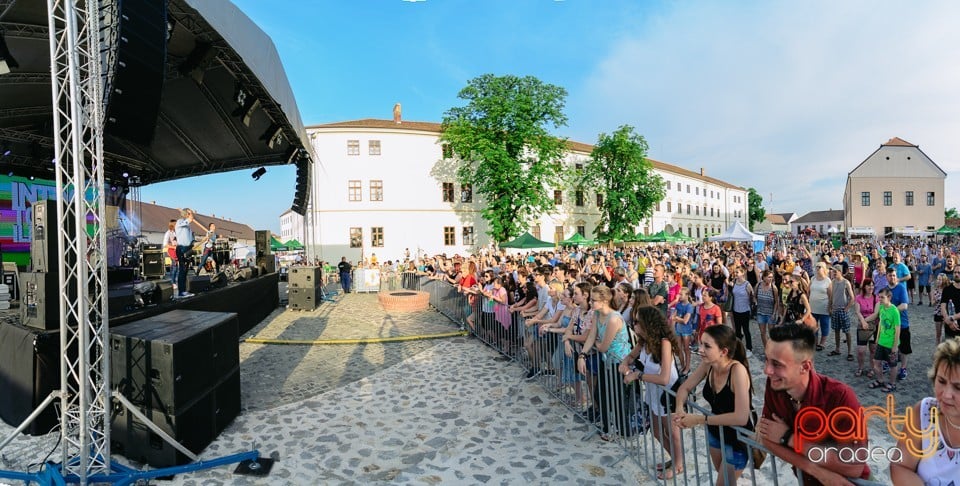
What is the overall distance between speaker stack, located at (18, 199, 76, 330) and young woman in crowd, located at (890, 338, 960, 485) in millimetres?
7414

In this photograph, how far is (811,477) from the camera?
7.91 feet

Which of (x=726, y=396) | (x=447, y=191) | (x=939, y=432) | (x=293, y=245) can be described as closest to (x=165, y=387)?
(x=726, y=396)

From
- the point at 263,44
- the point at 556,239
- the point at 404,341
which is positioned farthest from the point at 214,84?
the point at 556,239

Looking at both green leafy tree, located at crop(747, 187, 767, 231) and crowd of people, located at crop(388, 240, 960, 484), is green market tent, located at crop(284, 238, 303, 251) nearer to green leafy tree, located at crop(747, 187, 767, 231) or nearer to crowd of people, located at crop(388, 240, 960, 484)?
crowd of people, located at crop(388, 240, 960, 484)

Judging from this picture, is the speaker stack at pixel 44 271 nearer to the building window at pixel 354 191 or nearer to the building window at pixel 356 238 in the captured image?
the building window at pixel 356 238

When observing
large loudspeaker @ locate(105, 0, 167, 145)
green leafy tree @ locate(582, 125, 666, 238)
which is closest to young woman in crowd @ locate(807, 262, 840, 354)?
large loudspeaker @ locate(105, 0, 167, 145)

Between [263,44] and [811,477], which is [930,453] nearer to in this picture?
[811,477]

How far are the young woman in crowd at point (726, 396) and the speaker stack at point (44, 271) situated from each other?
263 inches

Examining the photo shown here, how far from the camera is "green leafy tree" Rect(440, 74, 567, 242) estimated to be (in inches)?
1275

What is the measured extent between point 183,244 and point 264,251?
637 centimetres

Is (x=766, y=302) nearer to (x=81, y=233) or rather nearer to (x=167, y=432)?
(x=167, y=432)

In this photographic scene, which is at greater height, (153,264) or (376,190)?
(376,190)

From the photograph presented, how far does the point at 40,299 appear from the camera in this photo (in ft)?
16.9

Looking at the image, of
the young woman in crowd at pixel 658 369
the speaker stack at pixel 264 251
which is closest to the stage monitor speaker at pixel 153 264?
the speaker stack at pixel 264 251
